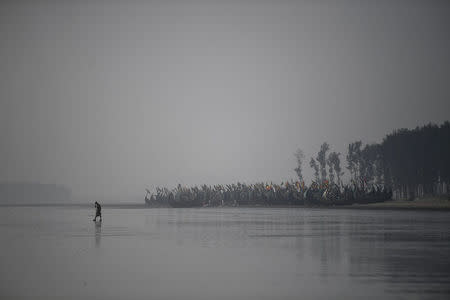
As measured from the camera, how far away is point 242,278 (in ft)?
45.2

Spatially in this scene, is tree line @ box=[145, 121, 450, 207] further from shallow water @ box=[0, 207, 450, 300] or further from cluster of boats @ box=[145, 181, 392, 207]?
shallow water @ box=[0, 207, 450, 300]

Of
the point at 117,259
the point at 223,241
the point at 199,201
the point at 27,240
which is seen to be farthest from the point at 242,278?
the point at 199,201

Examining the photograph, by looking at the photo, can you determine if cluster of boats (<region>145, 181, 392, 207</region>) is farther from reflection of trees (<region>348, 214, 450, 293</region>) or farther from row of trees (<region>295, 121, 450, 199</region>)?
reflection of trees (<region>348, 214, 450, 293</region>)

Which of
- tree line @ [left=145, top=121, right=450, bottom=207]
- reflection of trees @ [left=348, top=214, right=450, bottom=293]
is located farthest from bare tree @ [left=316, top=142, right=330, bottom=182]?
reflection of trees @ [left=348, top=214, right=450, bottom=293]

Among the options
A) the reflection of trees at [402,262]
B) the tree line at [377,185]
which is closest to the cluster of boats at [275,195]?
the tree line at [377,185]

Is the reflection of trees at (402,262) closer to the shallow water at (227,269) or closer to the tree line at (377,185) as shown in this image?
the shallow water at (227,269)

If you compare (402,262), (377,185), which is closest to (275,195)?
(377,185)

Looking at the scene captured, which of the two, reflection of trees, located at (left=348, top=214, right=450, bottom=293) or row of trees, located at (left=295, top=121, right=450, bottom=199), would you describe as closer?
reflection of trees, located at (left=348, top=214, right=450, bottom=293)

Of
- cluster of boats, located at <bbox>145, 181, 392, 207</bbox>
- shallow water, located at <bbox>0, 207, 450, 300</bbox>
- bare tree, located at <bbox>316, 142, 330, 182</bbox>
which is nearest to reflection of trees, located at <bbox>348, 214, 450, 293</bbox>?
shallow water, located at <bbox>0, 207, 450, 300</bbox>

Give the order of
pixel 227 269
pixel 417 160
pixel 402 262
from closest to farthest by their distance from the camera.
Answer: pixel 227 269 → pixel 402 262 → pixel 417 160

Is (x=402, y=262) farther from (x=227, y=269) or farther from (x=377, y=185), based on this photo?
(x=377, y=185)

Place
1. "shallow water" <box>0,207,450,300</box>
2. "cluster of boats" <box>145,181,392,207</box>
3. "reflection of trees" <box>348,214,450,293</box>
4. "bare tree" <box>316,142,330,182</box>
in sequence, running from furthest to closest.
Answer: "bare tree" <box>316,142,330,182</box> < "cluster of boats" <box>145,181,392,207</box> < "reflection of trees" <box>348,214,450,293</box> < "shallow water" <box>0,207,450,300</box>

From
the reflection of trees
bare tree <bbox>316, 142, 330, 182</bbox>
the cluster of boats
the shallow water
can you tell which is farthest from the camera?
bare tree <bbox>316, 142, 330, 182</bbox>

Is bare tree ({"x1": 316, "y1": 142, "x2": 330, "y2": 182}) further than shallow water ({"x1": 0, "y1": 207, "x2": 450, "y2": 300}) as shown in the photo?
Yes
